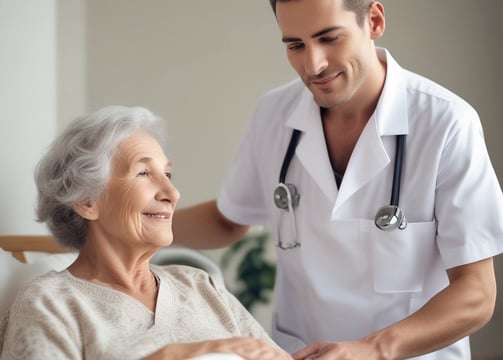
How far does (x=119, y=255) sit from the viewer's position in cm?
174

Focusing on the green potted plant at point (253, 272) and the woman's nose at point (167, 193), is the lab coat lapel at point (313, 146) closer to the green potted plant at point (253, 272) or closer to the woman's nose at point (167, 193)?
the woman's nose at point (167, 193)

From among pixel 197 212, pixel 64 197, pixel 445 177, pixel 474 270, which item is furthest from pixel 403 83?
pixel 64 197

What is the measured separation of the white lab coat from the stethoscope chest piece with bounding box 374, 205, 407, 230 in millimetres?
38

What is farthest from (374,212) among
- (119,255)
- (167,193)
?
(119,255)

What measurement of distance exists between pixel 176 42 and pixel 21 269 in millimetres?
2324

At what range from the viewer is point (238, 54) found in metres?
3.97

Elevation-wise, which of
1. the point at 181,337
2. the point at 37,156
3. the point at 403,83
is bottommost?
the point at 181,337

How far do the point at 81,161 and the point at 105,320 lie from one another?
342 millimetres


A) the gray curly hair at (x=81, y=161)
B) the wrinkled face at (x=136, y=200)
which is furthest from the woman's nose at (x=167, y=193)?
the gray curly hair at (x=81, y=161)

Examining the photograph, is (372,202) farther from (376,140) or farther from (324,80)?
(324,80)

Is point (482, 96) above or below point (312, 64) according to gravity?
below

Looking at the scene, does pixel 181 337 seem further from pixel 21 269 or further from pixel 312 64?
pixel 312 64

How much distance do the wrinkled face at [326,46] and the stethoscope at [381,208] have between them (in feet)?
0.62

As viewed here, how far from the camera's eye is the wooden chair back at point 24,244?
208 cm
